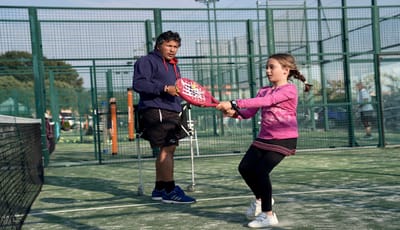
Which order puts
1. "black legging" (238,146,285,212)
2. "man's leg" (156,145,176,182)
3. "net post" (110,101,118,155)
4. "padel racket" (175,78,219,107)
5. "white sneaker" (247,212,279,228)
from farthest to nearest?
"net post" (110,101,118,155), "man's leg" (156,145,176,182), "padel racket" (175,78,219,107), "black legging" (238,146,285,212), "white sneaker" (247,212,279,228)

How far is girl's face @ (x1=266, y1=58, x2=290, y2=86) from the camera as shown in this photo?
4.09 meters

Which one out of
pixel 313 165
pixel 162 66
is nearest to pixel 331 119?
pixel 313 165

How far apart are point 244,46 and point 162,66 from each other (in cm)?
795

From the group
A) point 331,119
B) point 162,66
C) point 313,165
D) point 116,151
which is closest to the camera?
point 162,66

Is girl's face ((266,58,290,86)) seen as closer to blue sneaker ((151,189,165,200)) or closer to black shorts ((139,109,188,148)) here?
black shorts ((139,109,188,148))

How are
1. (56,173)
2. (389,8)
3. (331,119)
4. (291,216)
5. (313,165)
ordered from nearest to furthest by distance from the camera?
(291,216) → (313,165) → (56,173) → (389,8) → (331,119)

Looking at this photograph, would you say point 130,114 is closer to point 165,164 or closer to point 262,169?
point 165,164

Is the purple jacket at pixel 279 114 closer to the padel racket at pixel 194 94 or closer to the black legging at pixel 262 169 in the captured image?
the black legging at pixel 262 169

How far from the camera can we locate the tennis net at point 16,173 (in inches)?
162

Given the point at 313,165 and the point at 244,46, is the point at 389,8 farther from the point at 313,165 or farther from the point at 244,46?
the point at 313,165

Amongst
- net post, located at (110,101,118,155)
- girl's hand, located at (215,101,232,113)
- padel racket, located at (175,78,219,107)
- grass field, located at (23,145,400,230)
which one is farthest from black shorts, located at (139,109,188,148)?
net post, located at (110,101,118,155)

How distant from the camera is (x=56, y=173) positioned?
870 cm

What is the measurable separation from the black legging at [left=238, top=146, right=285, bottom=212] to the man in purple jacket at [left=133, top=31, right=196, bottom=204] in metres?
1.20

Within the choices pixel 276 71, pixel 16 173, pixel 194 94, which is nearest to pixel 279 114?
pixel 276 71
